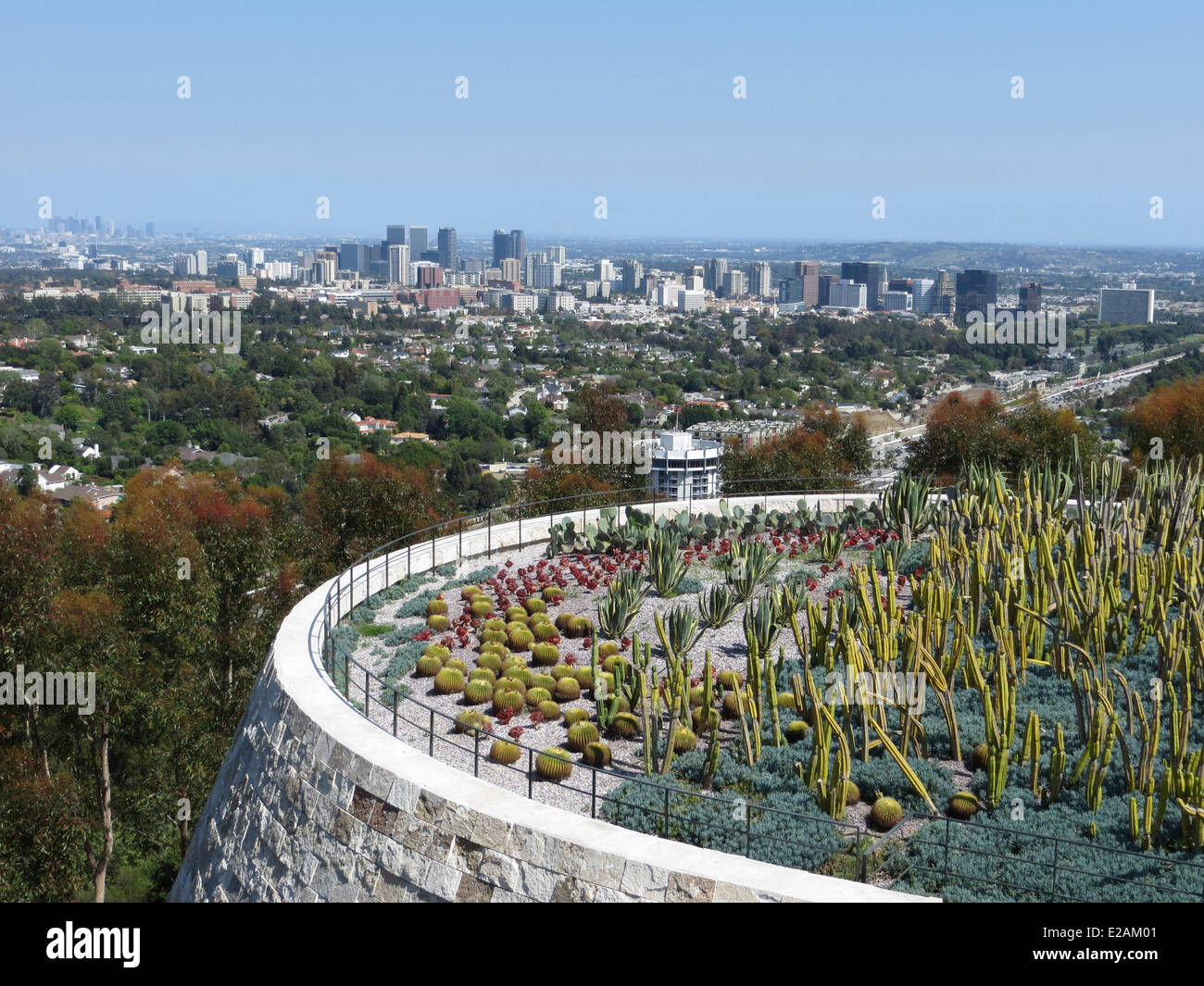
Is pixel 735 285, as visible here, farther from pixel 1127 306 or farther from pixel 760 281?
pixel 1127 306

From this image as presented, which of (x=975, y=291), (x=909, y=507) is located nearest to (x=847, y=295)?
(x=975, y=291)

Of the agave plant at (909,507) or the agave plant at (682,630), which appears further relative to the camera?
the agave plant at (909,507)

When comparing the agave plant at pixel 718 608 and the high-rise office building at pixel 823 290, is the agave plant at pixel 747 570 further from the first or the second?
the high-rise office building at pixel 823 290

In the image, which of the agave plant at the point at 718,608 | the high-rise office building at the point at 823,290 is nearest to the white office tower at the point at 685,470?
the agave plant at the point at 718,608

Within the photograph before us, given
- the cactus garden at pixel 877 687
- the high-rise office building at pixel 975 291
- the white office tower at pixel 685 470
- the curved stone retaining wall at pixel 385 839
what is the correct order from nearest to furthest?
the curved stone retaining wall at pixel 385 839
the cactus garden at pixel 877 687
the white office tower at pixel 685 470
the high-rise office building at pixel 975 291

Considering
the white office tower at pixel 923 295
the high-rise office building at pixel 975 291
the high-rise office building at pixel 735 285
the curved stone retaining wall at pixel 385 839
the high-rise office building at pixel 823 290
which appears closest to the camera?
the curved stone retaining wall at pixel 385 839

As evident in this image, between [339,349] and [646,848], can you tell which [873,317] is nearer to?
[339,349]

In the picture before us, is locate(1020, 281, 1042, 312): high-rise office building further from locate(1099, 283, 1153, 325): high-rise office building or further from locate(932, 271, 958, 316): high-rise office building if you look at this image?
locate(932, 271, 958, 316): high-rise office building

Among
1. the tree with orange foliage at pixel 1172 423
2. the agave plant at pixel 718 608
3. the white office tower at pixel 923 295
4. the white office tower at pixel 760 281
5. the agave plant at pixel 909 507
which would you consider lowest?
the agave plant at pixel 718 608
